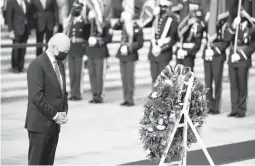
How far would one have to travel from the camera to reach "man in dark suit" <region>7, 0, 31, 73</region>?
A: 18.5 metres

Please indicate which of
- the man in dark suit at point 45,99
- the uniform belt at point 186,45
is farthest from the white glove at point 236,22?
the man in dark suit at point 45,99

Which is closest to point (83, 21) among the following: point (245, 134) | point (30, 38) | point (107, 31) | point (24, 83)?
point (107, 31)

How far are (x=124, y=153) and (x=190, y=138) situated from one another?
112 inches

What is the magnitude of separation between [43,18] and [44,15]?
0.23 ft

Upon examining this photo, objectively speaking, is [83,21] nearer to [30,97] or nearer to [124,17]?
[124,17]

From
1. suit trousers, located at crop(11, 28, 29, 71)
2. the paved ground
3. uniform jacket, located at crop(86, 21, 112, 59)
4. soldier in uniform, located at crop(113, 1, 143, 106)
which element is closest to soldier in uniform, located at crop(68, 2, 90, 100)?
uniform jacket, located at crop(86, 21, 112, 59)

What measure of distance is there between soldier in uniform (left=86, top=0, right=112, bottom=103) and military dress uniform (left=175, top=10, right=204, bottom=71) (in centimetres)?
172

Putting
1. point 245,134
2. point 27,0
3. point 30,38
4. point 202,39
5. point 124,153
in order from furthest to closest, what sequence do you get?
point 30,38 → point 27,0 → point 202,39 → point 245,134 → point 124,153

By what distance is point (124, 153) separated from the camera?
11.9 metres

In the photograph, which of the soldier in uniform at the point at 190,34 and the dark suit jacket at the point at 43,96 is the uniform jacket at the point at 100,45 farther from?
the dark suit jacket at the point at 43,96

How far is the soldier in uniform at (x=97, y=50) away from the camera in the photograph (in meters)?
17.2

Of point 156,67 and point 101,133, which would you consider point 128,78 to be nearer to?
point 156,67

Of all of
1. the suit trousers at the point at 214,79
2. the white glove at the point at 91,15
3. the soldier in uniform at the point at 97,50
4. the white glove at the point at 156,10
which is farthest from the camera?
the white glove at the point at 91,15

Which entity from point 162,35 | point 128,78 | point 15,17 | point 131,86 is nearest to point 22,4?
point 15,17
